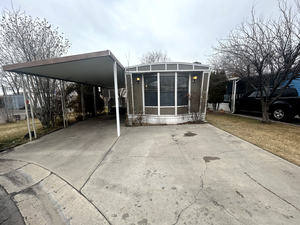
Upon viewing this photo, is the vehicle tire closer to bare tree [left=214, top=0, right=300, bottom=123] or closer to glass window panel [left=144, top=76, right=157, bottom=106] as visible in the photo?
bare tree [left=214, top=0, right=300, bottom=123]

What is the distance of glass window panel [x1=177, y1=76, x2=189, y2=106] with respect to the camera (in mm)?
6523

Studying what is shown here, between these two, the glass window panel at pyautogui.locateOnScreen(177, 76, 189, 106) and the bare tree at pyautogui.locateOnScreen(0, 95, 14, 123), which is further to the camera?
the bare tree at pyautogui.locateOnScreen(0, 95, 14, 123)

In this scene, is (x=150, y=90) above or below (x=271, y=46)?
below

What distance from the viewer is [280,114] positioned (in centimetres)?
679

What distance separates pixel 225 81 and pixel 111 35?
10003mm

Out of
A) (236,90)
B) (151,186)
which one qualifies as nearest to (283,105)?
(236,90)

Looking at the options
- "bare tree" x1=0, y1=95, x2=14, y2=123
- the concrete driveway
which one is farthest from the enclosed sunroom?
"bare tree" x1=0, y1=95, x2=14, y2=123

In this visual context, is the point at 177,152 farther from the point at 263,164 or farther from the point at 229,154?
the point at 263,164

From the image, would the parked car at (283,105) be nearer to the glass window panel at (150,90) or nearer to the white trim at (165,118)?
the white trim at (165,118)

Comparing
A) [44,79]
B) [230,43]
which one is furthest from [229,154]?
[44,79]

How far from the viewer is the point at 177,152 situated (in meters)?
3.40

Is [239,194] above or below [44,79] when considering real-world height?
below

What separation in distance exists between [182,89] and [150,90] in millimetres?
1643

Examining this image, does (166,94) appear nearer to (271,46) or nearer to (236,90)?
(271,46)
